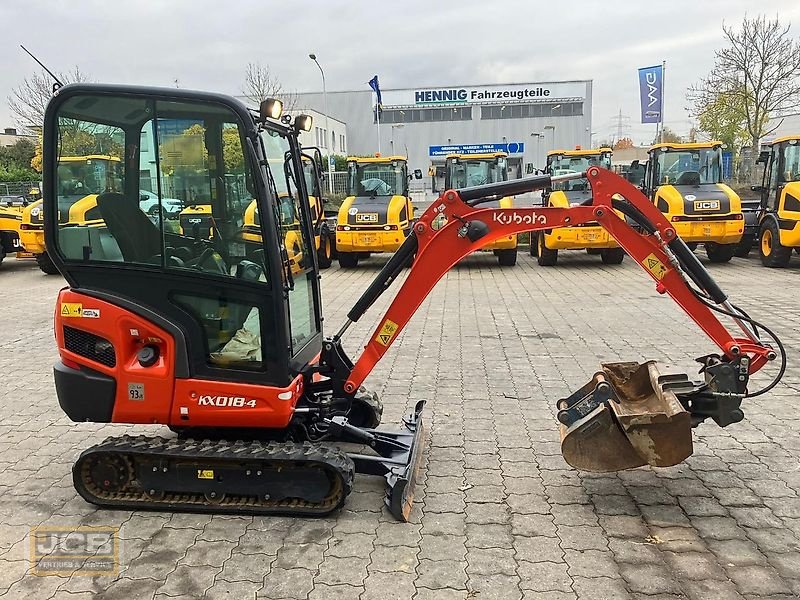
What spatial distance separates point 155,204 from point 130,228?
0.22 meters

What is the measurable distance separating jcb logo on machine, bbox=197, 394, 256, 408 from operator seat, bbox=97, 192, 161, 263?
0.90 meters

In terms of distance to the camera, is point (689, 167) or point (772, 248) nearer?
point (772, 248)

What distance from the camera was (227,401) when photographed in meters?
3.86

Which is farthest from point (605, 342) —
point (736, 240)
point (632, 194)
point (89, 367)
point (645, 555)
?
point (736, 240)

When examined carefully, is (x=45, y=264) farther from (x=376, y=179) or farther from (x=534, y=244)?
(x=534, y=244)

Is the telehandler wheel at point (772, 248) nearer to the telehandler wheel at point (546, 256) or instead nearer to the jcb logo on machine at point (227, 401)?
the telehandler wheel at point (546, 256)

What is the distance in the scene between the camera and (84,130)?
3795 mm

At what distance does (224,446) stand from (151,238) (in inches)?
52.2

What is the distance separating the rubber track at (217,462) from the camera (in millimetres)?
3734

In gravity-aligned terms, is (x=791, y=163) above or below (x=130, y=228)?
above

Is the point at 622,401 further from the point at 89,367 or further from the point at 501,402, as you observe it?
the point at 89,367

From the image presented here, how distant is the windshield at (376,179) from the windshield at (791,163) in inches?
328

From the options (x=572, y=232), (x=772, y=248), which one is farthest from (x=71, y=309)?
(x=772, y=248)

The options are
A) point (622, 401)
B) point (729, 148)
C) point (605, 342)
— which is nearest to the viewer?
point (622, 401)
